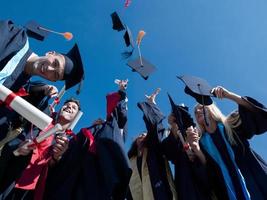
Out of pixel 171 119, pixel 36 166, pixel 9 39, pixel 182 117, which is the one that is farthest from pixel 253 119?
pixel 9 39

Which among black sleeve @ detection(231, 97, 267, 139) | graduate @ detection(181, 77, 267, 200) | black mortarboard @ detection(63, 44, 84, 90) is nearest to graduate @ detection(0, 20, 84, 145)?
black mortarboard @ detection(63, 44, 84, 90)

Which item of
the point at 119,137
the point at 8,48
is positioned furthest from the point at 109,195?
the point at 8,48

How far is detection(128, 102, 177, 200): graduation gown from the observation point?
3.46 m

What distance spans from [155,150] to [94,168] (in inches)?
34.8

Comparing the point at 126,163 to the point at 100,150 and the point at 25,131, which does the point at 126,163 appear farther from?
the point at 25,131

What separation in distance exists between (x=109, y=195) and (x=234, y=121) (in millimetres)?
1669

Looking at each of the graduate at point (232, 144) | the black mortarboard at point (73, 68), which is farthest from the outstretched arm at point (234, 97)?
the black mortarboard at point (73, 68)

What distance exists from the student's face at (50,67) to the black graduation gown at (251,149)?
6.39ft

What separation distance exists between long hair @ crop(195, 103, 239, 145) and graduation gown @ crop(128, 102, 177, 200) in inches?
20.1

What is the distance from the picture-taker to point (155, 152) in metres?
3.79

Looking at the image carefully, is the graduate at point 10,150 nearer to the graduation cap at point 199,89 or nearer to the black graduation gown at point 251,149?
the graduation cap at point 199,89

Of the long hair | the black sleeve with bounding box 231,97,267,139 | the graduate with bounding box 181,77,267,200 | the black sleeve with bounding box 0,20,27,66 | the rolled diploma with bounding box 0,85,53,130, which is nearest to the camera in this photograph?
the rolled diploma with bounding box 0,85,53,130

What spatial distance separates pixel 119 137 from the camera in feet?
10.7

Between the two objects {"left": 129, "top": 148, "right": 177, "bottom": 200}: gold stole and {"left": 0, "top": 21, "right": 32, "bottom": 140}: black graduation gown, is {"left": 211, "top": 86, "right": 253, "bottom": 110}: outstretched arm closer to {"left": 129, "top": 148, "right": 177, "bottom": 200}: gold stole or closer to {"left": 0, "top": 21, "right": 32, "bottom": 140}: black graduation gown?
{"left": 129, "top": 148, "right": 177, "bottom": 200}: gold stole
